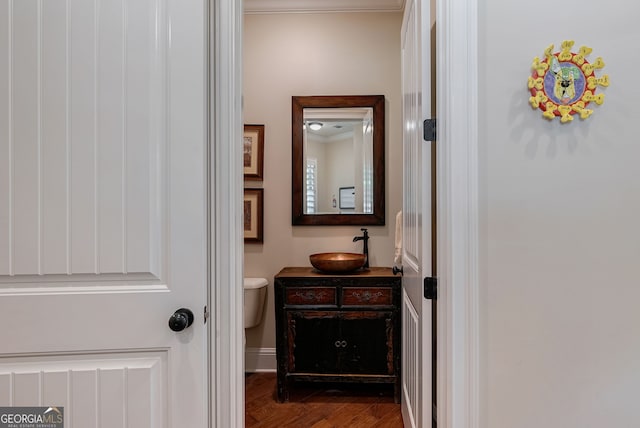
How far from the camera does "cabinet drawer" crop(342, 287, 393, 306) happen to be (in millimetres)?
2025

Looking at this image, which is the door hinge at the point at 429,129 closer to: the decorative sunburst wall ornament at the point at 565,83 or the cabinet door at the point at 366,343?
the decorative sunburst wall ornament at the point at 565,83

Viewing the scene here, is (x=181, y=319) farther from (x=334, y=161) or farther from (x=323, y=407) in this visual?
(x=334, y=161)

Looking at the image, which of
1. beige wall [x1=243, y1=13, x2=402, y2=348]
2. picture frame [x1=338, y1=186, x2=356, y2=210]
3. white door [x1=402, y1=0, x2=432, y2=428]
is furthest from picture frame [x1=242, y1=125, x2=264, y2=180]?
white door [x1=402, y1=0, x2=432, y2=428]

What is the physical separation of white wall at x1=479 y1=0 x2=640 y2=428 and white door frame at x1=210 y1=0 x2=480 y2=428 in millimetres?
44

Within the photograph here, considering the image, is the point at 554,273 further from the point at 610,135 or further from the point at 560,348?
the point at 610,135

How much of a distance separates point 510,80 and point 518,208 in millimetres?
427

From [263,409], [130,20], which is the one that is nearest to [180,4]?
[130,20]

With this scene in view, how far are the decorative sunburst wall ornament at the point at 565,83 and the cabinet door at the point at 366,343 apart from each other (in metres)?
1.45

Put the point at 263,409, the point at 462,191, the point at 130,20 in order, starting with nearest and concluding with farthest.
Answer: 1. the point at 130,20
2. the point at 462,191
3. the point at 263,409

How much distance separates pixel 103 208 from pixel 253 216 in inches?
60.0

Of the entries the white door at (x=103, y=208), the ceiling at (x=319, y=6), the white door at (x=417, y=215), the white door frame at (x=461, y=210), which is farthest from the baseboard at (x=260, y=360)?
the ceiling at (x=319, y=6)

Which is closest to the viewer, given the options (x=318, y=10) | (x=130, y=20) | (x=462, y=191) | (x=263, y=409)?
(x=130, y=20)

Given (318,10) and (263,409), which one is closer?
(263,409)

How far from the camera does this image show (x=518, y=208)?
1030 millimetres
